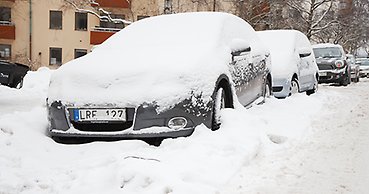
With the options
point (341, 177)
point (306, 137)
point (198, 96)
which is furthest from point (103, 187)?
point (306, 137)

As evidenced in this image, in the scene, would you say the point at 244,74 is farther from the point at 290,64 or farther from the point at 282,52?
the point at 282,52

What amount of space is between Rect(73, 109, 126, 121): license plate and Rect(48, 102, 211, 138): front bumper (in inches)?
2.0

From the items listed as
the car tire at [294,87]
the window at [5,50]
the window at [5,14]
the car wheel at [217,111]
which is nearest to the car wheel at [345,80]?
the car tire at [294,87]

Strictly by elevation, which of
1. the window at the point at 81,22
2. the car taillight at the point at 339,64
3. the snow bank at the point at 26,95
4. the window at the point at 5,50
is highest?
the window at the point at 81,22

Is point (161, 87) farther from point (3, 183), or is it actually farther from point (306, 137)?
point (306, 137)

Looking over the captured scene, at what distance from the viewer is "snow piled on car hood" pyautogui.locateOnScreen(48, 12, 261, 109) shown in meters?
4.75

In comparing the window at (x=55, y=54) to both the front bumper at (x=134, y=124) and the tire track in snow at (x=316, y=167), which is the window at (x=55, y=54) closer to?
the tire track in snow at (x=316, y=167)

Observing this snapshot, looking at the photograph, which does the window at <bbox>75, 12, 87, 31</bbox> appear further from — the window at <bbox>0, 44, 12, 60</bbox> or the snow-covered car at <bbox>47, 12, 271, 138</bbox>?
the snow-covered car at <bbox>47, 12, 271, 138</bbox>

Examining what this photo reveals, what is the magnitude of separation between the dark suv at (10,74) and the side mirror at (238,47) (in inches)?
249

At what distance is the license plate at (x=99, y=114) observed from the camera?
471 centimetres

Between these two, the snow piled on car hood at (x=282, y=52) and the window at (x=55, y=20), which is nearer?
the snow piled on car hood at (x=282, y=52)

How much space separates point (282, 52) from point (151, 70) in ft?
18.9

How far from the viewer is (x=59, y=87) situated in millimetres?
5102

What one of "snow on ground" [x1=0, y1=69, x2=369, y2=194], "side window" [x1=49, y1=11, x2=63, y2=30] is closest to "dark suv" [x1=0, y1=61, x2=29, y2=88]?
"snow on ground" [x1=0, y1=69, x2=369, y2=194]
